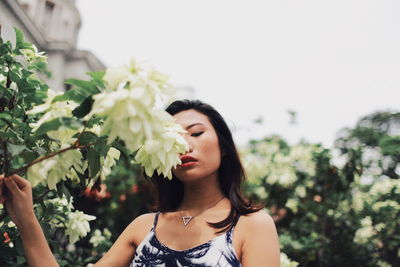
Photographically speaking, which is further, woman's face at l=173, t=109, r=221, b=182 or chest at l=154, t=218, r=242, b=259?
woman's face at l=173, t=109, r=221, b=182

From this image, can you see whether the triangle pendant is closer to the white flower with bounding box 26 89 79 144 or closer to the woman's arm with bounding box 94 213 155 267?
the woman's arm with bounding box 94 213 155 267

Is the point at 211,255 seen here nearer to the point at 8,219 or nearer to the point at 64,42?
the point at 8,219

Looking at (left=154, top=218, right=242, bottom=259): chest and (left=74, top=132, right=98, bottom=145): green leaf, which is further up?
(left=74, top=132, right=98, bottom=145): green leaf

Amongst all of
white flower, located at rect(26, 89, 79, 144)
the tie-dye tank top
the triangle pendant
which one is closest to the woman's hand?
white flower, located at rect(26, 89, 79, 144)

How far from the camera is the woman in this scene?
58.9 inches

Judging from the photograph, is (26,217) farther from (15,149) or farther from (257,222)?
(257,222)

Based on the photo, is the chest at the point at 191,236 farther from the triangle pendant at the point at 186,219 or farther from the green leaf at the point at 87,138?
the green leaf at the point at 87,138

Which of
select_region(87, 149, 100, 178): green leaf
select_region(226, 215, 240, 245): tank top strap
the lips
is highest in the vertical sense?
select_region(87, 149, 100, 178): green leaf

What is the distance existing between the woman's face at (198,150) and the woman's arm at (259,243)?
300mm

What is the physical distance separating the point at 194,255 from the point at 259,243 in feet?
0.93

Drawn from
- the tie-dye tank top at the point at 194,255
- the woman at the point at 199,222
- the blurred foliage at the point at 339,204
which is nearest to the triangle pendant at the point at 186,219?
the woman at the point at 199,222

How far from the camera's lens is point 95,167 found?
1098 millimetres

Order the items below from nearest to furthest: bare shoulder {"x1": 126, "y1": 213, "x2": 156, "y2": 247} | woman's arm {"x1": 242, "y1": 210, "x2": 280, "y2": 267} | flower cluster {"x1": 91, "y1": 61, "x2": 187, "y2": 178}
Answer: flower cluster {"x1": 91, "y1": 61, "x2": 187, "y2": 178} → woman's arm {"x1": 242, "y1": 210, "x2": 280, "y2": 267} → bare shoulder {"x1": 126, "y1": 213, "x2": 156, "y2": 247}

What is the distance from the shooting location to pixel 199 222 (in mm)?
1704
